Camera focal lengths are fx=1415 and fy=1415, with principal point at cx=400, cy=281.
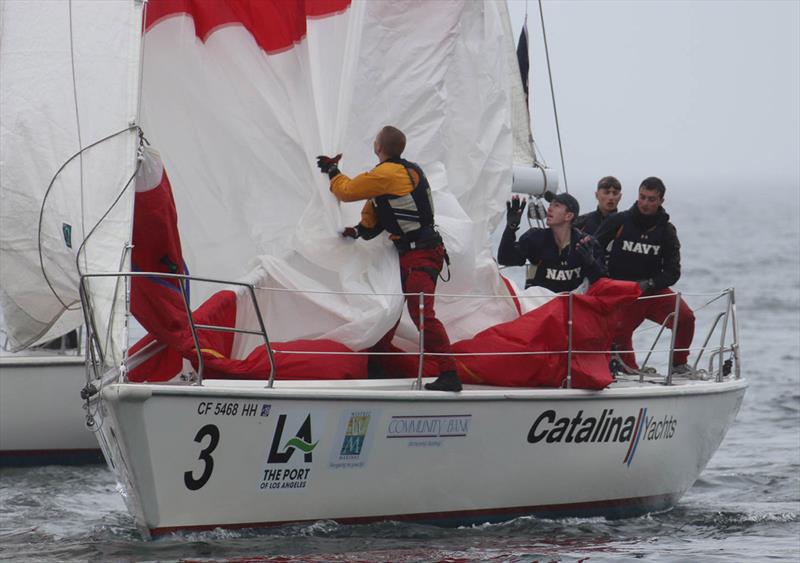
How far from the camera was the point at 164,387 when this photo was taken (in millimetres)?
8273

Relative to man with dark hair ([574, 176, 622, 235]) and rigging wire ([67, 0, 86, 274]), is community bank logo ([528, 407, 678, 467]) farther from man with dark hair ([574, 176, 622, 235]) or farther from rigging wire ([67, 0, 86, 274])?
rigging wire ([67, 0, 86, 274])

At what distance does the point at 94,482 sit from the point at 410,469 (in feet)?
15.5

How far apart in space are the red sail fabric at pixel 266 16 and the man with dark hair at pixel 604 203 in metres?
2.80

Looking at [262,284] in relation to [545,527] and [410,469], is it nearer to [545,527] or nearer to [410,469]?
[410,469]

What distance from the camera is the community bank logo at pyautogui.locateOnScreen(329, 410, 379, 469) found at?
894 cm

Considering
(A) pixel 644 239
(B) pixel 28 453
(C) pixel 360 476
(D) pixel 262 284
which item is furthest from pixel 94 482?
(A) pixel 644 239

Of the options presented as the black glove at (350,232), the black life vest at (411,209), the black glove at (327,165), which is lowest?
the black glove at (350,232)

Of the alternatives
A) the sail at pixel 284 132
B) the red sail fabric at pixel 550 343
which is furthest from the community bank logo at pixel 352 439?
the sail at pixel 284 132

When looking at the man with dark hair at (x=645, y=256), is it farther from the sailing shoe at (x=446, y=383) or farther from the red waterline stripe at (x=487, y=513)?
the sailing shoe at (x=446, y=383)

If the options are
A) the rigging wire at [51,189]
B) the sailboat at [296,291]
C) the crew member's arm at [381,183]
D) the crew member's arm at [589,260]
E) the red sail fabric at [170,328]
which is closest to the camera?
the rigging wire at [51,189]

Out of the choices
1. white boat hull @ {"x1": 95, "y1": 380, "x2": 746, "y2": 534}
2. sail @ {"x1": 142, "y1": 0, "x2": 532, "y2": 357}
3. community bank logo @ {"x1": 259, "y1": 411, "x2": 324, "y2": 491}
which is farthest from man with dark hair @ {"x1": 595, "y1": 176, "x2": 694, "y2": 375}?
community bank logo @ {"x1": 259, "y1": 411, "x2": 324, "y2": 491}

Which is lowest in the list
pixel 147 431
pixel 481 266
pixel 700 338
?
pixel 700 338

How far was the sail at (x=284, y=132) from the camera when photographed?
1015 cm

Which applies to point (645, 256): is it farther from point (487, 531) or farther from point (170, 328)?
point (170, 328)
